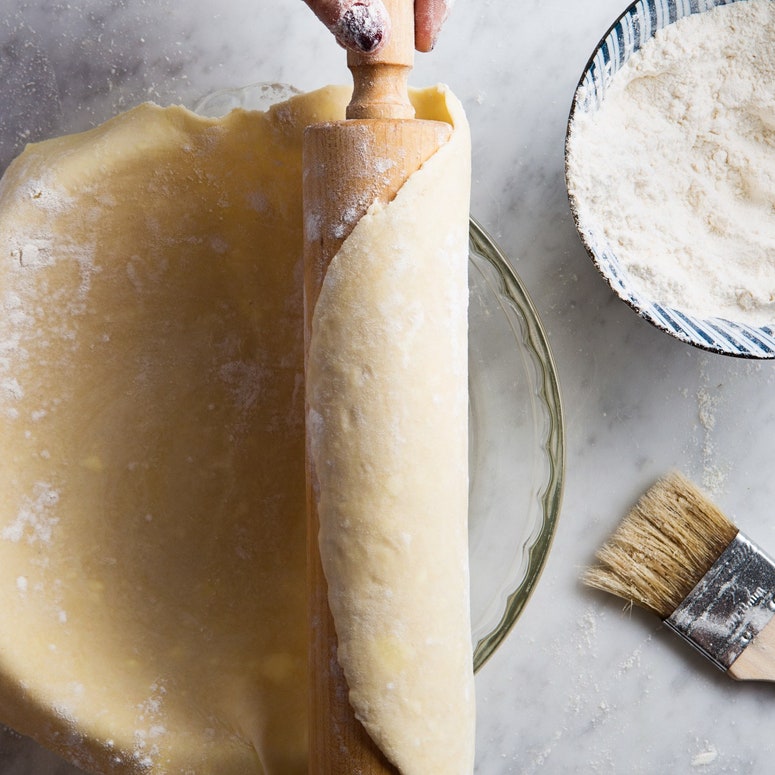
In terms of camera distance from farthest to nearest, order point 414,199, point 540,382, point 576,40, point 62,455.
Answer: point 576,40
point 540,382
point 62,455
point 414,199

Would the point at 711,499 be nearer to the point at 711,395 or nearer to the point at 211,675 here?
the point at 711,395

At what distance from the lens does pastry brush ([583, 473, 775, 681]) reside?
1.27 meters

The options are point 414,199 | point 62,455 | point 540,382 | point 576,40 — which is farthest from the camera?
point 576,40

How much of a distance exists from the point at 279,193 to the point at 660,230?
574 mm

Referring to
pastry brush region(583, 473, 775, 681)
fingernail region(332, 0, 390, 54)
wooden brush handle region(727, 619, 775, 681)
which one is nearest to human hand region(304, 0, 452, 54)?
fingernail region(332, 0, 390, 54)

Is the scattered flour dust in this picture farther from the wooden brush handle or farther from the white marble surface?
the wooden brush handle

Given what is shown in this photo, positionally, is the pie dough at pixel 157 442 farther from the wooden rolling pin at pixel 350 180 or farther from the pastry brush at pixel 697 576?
the pastry brush at pixel 697 576

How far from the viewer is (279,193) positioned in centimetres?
105

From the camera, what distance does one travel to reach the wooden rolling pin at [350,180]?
2.77 feet

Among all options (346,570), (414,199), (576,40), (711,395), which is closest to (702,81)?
(576,40)

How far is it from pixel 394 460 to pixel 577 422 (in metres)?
0.57

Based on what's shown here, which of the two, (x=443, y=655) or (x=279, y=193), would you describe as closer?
(x=443, y=655)

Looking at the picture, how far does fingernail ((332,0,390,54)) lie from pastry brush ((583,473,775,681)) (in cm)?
83

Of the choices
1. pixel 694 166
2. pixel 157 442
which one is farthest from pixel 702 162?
pixel 157 442
